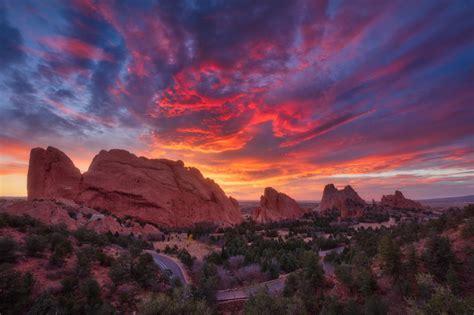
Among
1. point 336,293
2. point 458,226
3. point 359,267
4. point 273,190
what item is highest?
point 273,190

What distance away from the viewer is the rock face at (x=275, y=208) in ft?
307

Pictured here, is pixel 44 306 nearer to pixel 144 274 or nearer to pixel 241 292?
pixel 144 274

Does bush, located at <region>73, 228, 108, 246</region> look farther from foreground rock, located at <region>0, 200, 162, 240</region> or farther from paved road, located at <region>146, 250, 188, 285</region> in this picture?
foreground rock, located at <region>0, 200, 162, 240</region>

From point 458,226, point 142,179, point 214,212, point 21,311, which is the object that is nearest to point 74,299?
point 21,311

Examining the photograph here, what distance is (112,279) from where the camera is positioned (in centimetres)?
2061

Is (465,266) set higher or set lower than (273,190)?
lower

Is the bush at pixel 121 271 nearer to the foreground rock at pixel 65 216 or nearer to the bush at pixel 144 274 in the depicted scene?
the bush at pixel 144 274

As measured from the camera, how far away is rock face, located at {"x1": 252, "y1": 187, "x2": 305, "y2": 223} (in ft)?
307

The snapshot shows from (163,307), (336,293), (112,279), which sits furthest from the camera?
(336,293)

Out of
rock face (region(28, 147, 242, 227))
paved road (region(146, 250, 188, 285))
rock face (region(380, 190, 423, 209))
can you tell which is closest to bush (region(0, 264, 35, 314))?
paved road (region(146, 250, 188, 285))

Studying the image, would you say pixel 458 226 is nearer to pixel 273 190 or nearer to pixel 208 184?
pixel 208 184

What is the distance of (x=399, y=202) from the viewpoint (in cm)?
10488

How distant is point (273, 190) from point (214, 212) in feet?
106

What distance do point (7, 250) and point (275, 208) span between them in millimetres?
84619
